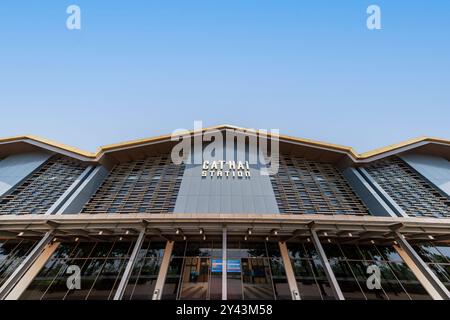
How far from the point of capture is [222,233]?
1375cm

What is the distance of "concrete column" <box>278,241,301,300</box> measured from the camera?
39.5 ft

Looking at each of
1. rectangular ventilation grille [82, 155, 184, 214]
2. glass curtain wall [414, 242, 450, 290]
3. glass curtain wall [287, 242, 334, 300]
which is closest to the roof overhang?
rectangular ventilation grille [82, 155, 184, 214]

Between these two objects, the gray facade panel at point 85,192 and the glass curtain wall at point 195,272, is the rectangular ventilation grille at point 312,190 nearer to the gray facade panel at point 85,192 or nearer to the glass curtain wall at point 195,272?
the glass curtain wall at point 195,272

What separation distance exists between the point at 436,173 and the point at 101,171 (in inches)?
1498

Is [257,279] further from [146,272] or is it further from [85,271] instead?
[85,271]

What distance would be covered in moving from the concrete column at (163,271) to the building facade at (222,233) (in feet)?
0.24

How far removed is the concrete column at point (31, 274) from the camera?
1229cm

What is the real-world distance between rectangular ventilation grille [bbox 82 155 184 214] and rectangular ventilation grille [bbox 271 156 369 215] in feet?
35.6

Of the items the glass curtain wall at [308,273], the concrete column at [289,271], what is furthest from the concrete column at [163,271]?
the glass curtain wall at [308,273]

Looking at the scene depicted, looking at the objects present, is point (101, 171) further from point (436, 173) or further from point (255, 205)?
point (436, 173)

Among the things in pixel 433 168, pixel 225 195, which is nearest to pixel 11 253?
pixel 225 195

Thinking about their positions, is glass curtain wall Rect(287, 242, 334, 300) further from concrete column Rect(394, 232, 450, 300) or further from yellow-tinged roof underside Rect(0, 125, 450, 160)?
yellow-tinged roof underside Rect(0, 125, 450, 160)
